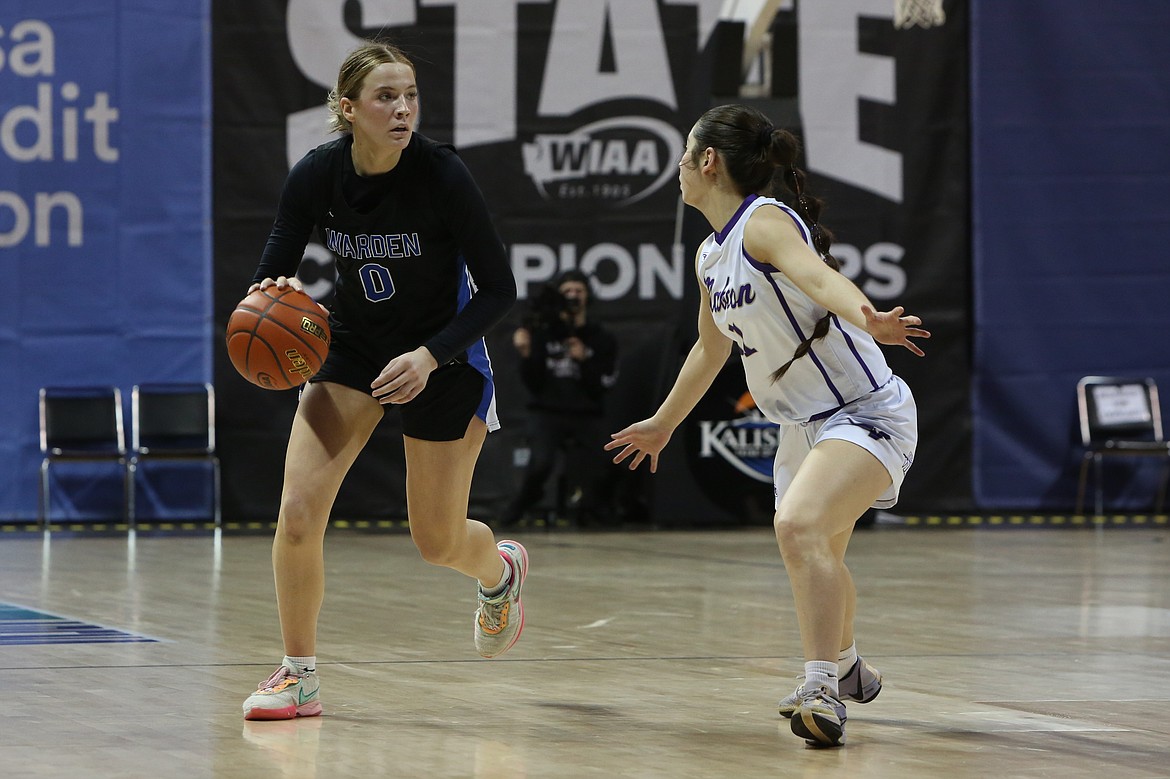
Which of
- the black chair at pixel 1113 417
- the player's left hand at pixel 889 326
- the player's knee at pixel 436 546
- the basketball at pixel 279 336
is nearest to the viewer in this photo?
the player's left hand at pixel 889 326

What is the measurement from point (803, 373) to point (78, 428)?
9.17m

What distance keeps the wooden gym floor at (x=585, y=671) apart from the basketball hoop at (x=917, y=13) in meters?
5.21

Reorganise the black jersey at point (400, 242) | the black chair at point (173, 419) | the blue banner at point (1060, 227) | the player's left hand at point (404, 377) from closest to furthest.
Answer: the player's left hand at point (404, 377) < the black jersey at point (400, 242) < the black chair at point (173, 419) < the blue banner at point (1060, 227)

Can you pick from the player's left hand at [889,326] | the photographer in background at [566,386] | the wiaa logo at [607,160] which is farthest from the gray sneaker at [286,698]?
the wiaa logo at [607,160]

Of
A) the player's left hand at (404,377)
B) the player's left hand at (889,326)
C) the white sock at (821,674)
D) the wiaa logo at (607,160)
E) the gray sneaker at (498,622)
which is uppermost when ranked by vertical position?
the wiaa logo at (607,160)

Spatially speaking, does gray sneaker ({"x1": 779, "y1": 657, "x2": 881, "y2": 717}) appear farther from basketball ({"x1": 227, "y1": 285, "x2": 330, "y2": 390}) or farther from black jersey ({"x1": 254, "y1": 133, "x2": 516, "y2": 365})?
basketball ({"x1": 227, "y1": 285, "x2": 330, "y2": 390})

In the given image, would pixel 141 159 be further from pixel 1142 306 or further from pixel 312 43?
pixel 1142 306

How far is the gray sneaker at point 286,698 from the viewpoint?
14.0 ft

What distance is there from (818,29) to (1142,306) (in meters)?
3.55

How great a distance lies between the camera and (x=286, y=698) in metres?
4.29

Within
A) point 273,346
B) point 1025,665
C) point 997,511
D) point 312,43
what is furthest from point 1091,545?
point 273,346

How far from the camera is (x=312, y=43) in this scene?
12.9 meters

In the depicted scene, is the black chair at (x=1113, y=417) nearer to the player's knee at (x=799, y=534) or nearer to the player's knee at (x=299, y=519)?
the player's knee at (x=799, y=534)

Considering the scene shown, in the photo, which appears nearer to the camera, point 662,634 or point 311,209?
point 311,209
